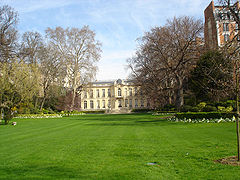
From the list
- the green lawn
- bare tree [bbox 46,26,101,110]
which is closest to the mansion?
bare tree [bbox 46,26,101,110]

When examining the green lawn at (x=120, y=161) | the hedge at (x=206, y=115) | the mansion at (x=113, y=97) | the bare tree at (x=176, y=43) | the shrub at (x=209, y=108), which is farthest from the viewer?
the mansion at (x=113, y=97)

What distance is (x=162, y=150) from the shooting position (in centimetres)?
690

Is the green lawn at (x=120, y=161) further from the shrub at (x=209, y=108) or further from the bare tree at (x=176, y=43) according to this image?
the bare tree at (x=176, y=43)

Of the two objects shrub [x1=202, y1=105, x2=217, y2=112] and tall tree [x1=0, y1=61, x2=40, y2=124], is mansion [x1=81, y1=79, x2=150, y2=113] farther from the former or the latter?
shrub [x1=202, y1=105, x2=217, y2=112]

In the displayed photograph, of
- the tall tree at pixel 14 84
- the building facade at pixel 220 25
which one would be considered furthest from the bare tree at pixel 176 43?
the tall tree at pixel 14 84

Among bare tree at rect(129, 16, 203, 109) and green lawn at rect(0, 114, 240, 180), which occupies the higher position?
bare tree at rect(129, 16, 203, 109)

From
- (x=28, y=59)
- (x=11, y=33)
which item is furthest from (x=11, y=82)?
(x=28, y=59)

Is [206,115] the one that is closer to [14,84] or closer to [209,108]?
[209,108]

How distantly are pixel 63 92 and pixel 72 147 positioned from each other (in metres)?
40.1

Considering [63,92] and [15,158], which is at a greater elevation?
[63,92]

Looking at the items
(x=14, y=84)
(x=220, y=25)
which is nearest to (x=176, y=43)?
(x=220, y=25)

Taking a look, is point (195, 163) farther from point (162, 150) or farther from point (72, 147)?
point (72, 147)

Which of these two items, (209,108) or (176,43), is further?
(176,43)

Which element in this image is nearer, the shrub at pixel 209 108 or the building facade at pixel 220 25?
the building facade at pixel 220 25
